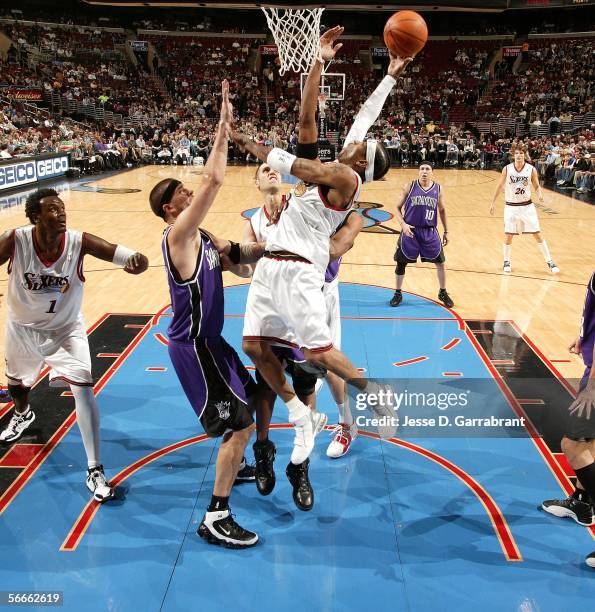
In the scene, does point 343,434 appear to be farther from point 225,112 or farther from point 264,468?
point 225,112

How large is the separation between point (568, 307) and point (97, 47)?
104 ft

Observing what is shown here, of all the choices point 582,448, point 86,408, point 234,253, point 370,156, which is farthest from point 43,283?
point 582,448

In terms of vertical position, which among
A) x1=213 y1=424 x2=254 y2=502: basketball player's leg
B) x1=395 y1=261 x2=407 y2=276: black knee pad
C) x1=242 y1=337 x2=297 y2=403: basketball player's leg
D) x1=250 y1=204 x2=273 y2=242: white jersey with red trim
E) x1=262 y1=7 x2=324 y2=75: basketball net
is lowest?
x1=213 y1=424 x2=254 y2=502: basketball player's leg

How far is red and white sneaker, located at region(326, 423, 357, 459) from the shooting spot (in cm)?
443

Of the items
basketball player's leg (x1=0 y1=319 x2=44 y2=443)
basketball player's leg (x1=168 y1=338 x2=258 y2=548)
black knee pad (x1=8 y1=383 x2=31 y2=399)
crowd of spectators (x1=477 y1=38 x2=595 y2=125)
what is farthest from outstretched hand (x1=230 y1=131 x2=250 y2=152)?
crowd of spectators (x1=477 y1=38 x2=595 y2=125)

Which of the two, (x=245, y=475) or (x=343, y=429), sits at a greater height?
(x=343, y=429)

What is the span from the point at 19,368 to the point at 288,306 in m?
2.11

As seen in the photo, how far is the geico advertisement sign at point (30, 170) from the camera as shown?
1551 centimetres

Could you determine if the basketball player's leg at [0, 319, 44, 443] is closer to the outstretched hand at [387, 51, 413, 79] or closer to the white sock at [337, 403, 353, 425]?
the white sock at [337, 403, 353, 425]

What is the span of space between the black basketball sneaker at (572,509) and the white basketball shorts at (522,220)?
618 cm

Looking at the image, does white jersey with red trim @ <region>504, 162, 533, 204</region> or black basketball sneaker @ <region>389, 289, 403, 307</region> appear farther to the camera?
white jersey with red trim @ <region>504, 162, 533, 204</region>

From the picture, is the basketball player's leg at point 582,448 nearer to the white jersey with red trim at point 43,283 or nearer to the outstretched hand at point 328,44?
the outstretched hand at point 328,44

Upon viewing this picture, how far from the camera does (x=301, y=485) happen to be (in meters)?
3.85

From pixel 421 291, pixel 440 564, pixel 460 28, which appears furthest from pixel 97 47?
pixel 440 564
